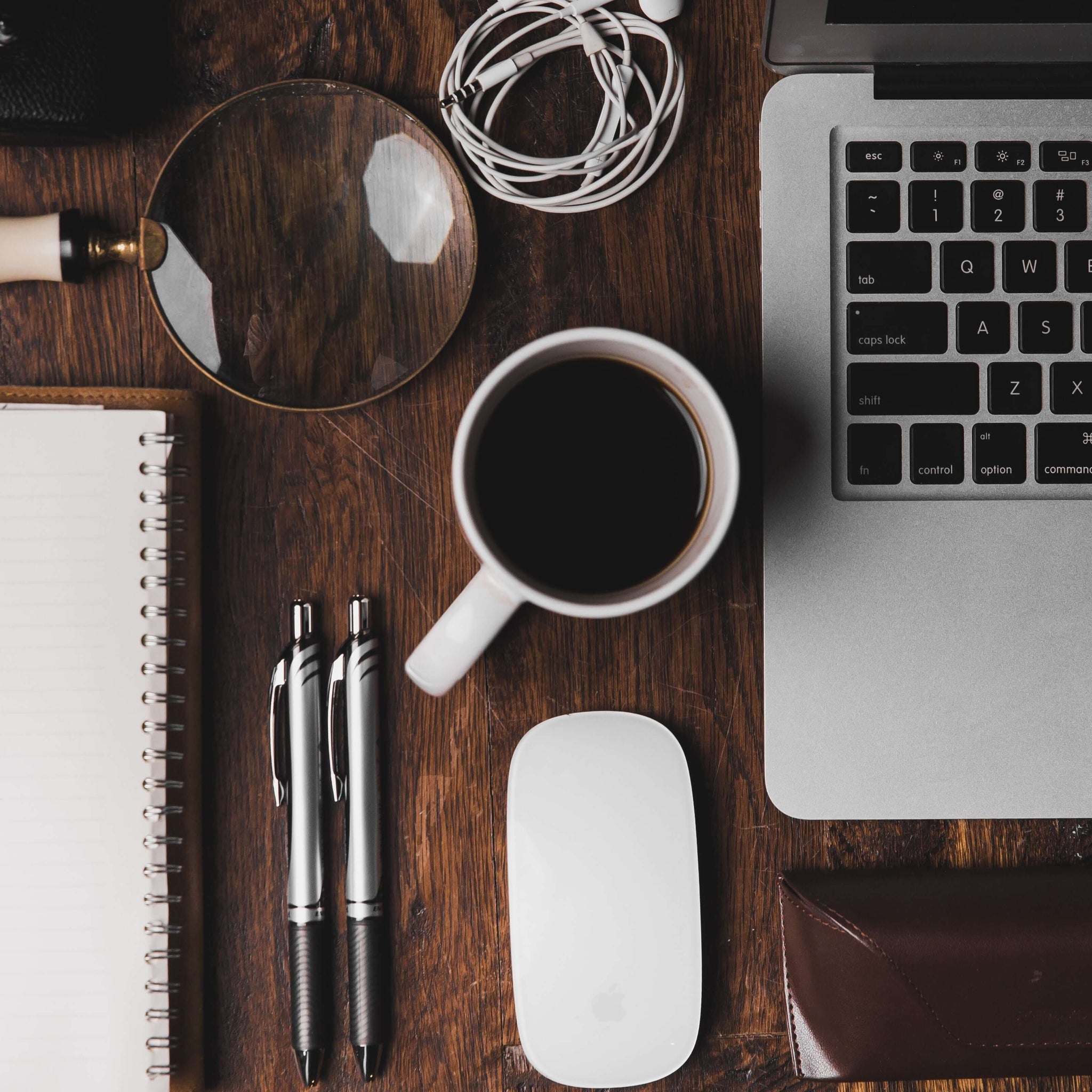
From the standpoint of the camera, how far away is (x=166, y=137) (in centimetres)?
46

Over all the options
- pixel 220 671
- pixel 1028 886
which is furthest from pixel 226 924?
pixel 1028 886

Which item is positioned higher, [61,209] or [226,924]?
[61,209]

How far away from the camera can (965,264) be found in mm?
427

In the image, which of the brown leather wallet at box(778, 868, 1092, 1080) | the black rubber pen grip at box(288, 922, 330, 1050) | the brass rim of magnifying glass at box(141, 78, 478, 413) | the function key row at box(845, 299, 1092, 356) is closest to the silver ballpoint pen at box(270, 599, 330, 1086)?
the black rubber pen grip at box(288, 922, 330, 1050)

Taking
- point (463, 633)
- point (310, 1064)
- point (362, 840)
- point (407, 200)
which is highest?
point (407, 200)

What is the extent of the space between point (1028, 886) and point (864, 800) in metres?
0.09

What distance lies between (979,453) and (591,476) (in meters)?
0.19

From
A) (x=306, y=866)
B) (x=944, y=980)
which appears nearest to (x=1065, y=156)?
(x=944, y=980)

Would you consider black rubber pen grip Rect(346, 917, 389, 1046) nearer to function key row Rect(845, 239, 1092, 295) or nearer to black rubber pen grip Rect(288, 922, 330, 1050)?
black rubber pen grip Rect(288, 922, 330, 1050)

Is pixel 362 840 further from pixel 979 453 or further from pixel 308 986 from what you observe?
pixel 979 453

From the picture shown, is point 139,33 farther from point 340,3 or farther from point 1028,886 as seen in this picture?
point 1028,886

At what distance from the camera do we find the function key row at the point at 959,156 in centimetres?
43

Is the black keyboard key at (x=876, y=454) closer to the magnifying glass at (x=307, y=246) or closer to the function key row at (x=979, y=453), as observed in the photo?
the function key row at (x=979, y=453)

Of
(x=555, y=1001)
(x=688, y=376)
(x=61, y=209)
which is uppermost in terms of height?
(x=61, y=209)
